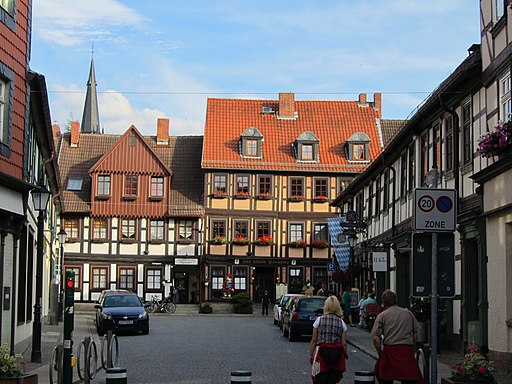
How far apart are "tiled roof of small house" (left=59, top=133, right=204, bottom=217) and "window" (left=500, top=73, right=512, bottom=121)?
38976mm

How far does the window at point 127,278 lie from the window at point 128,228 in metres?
2.12

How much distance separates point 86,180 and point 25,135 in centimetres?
3854

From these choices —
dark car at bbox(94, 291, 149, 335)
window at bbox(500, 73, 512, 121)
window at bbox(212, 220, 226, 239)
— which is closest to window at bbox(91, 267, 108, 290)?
window at bbox(212, 220, 226, 239)

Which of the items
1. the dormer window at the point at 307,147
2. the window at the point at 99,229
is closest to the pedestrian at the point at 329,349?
the window at the point at 99,229

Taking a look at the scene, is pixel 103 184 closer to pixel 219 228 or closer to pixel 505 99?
pixel 219 228

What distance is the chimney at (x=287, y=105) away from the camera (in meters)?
61.4

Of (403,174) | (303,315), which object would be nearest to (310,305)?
(303,315)

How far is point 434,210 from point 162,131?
170 feet

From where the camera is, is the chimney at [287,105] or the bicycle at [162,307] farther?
the chimney at [287,105]

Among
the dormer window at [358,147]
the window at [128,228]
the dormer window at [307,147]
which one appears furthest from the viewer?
the dormer window at [358,147]

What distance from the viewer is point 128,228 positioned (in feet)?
186

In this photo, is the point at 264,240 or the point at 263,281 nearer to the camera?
the point at 264,240

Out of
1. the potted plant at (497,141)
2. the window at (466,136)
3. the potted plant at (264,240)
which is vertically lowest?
the potted plant at (264,240)

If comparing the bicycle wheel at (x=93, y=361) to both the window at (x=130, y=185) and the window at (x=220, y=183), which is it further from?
the window at (x=130, y=185)
